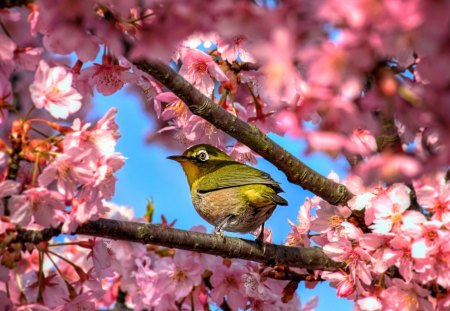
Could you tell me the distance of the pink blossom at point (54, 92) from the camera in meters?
3.33

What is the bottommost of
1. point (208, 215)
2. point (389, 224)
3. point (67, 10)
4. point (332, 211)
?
point (67, 10)

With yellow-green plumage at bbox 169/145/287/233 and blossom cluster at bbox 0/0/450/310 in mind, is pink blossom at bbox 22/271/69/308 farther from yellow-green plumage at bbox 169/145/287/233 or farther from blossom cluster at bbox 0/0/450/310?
yellow-green plumage at bbox 169/145/287/233

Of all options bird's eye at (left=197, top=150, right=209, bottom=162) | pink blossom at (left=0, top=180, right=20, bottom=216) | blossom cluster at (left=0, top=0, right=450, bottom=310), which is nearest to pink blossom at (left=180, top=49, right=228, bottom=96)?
blossom cluster at (left=0, top=0, right=450, bottom=310)

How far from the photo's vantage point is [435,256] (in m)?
3.70

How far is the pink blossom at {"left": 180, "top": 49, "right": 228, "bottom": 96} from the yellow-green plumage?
125 centimetres

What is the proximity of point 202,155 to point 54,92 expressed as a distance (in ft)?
10.1

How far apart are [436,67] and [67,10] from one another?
43.8 inches

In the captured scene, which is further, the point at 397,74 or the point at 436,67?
the point at 397,74

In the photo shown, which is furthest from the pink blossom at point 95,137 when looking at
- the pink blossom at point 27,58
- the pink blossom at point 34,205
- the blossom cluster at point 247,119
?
the pink blossom at point 27,58

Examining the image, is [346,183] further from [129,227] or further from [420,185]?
[129,227]

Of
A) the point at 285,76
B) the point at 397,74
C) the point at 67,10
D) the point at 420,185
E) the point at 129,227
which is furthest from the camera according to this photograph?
the point at 129,227

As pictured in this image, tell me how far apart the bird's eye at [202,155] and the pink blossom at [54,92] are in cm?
287

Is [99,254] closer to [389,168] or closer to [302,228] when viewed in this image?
[302,228]

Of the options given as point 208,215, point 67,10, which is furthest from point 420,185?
point 208,215
